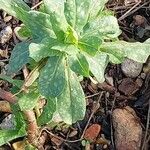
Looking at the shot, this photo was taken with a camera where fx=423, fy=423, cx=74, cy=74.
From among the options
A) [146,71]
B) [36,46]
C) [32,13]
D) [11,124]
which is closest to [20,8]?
[32,13]

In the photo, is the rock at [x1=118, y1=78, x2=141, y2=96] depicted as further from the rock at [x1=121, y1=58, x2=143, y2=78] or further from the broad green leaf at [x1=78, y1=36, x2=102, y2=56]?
the broad green leaf at [x1=78, y1=36, x2=102, y2=56]

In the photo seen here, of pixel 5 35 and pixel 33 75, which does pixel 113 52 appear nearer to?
pixel 33 75

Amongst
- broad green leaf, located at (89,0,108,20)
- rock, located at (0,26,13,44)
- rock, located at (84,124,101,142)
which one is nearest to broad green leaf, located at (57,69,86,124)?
broad green leaf, located at (89,0,108,20)

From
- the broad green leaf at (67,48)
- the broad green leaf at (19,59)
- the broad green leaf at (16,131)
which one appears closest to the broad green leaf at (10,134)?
the broad green leaf at (16,131)

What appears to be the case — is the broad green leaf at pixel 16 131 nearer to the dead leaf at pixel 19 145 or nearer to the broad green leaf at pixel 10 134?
the broad green leaf at pixel 10 134

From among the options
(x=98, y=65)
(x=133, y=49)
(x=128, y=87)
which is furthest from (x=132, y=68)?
(x=98, y=65)
